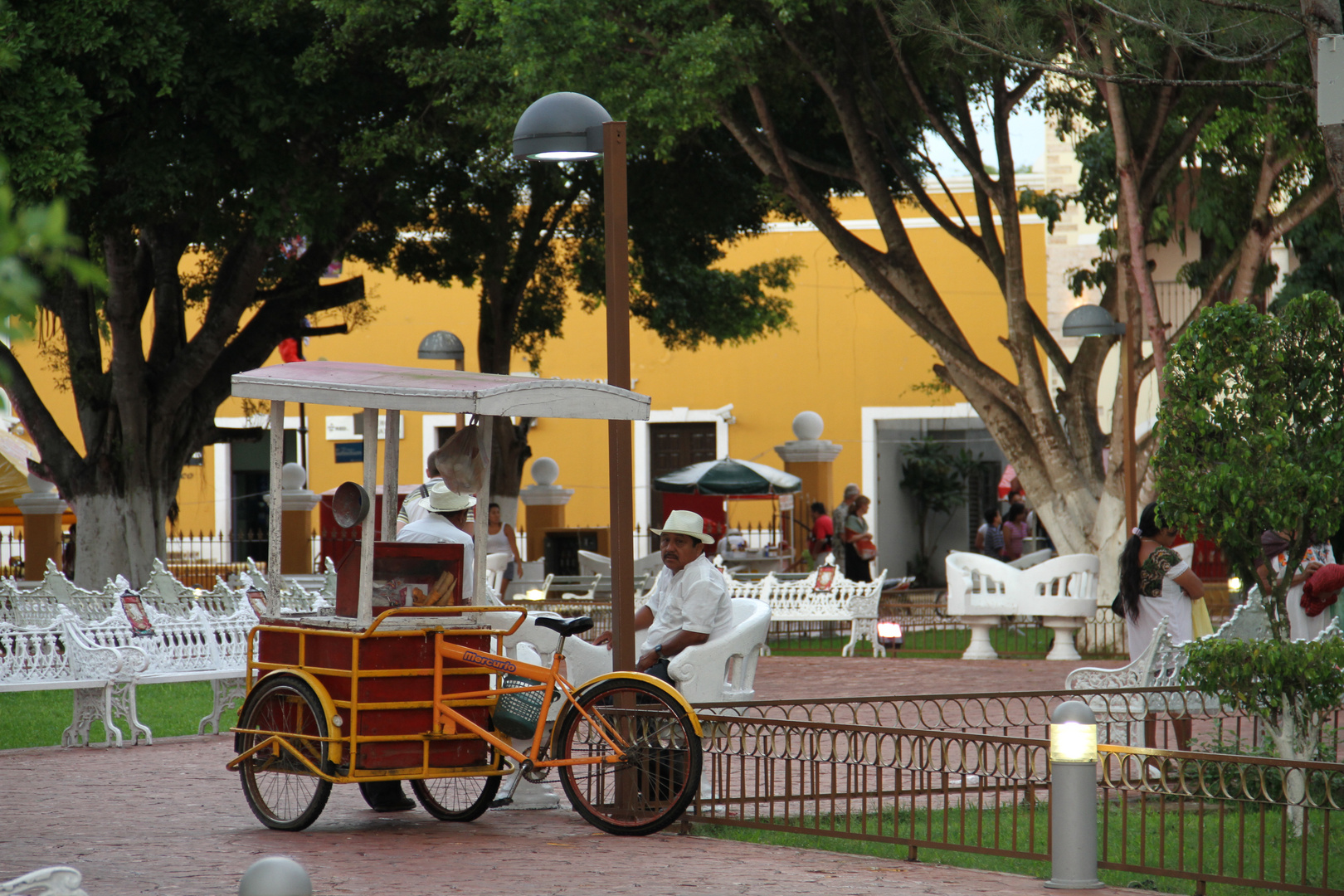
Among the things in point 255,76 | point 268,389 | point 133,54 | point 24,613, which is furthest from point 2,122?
point 268,389

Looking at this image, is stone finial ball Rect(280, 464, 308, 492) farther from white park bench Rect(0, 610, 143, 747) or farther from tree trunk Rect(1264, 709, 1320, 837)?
tree trunk Rect(1264, 709, 1320, 837)

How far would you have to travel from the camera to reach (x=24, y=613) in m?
14.5

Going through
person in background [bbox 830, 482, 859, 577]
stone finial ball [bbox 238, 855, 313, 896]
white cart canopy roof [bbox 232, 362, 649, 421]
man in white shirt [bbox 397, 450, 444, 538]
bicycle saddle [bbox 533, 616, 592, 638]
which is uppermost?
white cart canopy roof [bbox 232, 362, 649, 421]

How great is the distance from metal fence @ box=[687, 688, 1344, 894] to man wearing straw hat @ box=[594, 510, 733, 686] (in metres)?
0.52

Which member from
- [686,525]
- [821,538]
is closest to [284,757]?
[686,525]

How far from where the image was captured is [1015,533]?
2703 centimetres

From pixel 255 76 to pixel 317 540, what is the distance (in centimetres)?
1746

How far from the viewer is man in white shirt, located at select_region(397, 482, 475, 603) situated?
7914mm

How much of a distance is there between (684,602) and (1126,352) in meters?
10.1

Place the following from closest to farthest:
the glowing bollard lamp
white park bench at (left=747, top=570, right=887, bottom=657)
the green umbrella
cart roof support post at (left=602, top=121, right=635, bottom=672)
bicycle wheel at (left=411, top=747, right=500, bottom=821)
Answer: the glowing bollard lamp
cart roof support post at (left=602, top=121, right=635, bottom=672)
bicycle wheel at (left=411, top=747, right=500, bottom=821)
white park bench at (left=747, top=570, right=887, bottom=657)
the green umbrella

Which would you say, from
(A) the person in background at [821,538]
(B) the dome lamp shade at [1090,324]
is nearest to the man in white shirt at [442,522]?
(B) the dome lamp shade at [1090,324]

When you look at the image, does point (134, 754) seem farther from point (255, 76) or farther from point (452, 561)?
point (255, 76)

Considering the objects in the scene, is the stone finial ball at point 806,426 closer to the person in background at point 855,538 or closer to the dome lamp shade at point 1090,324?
the person in background at point 855,538

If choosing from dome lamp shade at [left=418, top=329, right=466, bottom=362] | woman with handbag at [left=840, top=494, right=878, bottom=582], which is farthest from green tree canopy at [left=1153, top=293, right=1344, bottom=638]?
dome lamp shade at [left=418, top=329, right=466, bottom=362]
